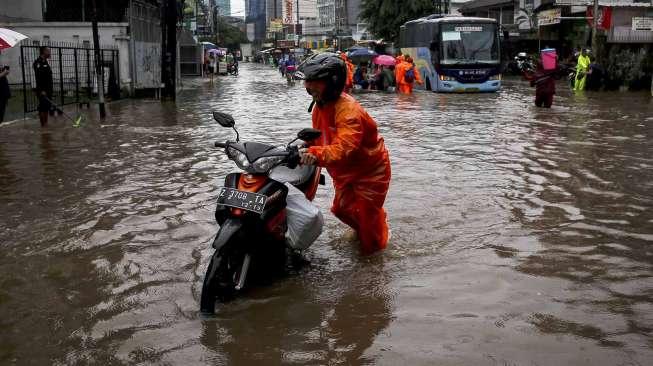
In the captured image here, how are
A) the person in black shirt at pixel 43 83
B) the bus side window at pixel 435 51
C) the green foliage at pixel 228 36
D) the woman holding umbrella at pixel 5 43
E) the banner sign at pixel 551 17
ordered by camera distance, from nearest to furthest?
the woman holding umbrella at pixel 5 43 < the person in black shirt at pixel 43 83 < the bus side window at pixel 435 51 < the banner sign at pixel 551 17 < the green foliage at pixel 228 36

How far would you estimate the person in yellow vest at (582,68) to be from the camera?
27.9 metres

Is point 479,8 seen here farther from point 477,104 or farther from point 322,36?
point 322,36

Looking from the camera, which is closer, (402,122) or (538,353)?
(538,353)

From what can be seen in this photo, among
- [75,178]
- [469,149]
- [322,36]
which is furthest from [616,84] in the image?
[322,36]

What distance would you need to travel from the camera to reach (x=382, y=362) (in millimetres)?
3684

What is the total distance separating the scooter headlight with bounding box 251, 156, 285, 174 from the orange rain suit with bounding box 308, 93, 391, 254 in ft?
1.39

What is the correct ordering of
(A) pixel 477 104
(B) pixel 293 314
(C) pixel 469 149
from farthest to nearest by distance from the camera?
(A) pixel 477 104, (C) pixel 469 149, (B) pixel 293 314

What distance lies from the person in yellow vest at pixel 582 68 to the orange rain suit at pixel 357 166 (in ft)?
80.7

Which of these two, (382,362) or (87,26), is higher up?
(87,26)

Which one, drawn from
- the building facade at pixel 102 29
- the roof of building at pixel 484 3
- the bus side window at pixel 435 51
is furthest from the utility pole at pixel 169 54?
the roof of building at pixel 484 3

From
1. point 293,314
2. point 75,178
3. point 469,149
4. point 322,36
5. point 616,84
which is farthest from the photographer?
point 322,36

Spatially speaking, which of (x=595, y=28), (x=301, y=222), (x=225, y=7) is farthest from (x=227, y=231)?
(x=225, y=7)

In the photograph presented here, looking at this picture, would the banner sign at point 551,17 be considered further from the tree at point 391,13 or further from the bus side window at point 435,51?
the tree at point 391,13

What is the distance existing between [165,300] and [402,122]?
1159 cm
